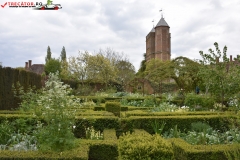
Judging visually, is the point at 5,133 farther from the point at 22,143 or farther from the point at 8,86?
the point at 8,86

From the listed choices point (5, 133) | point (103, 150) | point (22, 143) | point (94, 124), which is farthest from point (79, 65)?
point (103, 150)

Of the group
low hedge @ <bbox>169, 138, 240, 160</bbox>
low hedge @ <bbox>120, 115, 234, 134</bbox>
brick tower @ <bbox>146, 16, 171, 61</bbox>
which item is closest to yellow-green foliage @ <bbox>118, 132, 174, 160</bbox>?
low hedge @ <bbox>169, 138, 240, 160</bbox>

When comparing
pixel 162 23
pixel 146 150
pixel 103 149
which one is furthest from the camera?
pixel 162 23

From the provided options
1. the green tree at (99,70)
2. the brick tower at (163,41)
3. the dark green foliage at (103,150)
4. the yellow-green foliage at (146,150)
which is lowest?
the dark green foliage at (103,150)

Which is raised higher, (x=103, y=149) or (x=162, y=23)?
(x=162, y=23)

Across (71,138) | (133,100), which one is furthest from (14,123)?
(133,100)

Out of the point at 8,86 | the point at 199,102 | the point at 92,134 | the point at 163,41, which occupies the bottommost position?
the point at 92,134

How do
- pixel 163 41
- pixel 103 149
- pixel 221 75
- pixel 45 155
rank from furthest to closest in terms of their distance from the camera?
pixel 163 41, pixel 221 75, pixel 103 149, pixel 45 155

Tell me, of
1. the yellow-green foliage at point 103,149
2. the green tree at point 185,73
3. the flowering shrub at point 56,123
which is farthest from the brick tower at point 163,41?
the flowering shrub at point 56,123

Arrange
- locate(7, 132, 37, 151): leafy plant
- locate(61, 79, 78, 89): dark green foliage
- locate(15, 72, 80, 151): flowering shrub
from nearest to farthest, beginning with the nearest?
locate(15, 72, 80, 151): flowering shrub → locate(7, 132, 37, 151): leafy plant → locate(61, 79, 78, 89): dark green foliage

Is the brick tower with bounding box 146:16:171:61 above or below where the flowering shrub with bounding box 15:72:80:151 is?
above

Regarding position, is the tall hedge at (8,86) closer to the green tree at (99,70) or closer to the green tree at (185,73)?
the green tree at (185,73)

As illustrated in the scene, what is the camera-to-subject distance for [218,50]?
9.55 m

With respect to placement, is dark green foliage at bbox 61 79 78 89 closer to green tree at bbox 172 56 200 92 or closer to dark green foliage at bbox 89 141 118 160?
green tree at bbox 172 56 200 92
